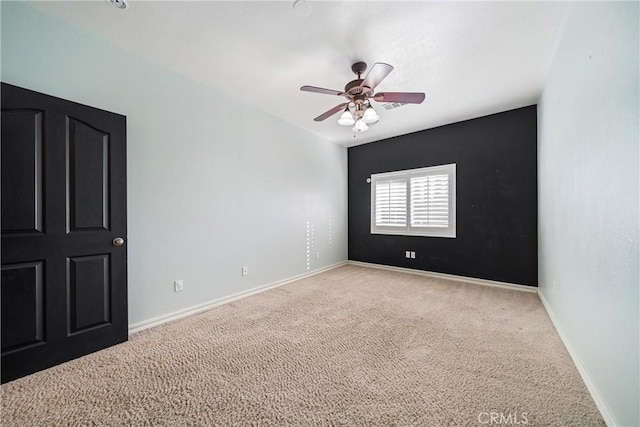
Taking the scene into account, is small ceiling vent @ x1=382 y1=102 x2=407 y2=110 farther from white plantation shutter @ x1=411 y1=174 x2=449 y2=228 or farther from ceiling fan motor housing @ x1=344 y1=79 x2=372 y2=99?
white plantation shutter @ x1=411 y1=174 x2=449 y2=228

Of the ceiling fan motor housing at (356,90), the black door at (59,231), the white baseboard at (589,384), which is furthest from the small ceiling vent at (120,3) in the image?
the white baseboard at (589,384)

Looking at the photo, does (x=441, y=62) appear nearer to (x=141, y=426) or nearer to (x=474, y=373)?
(x=474, y=373)

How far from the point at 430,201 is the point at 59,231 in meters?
4.78

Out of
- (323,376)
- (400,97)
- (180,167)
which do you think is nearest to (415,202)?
(400,97)

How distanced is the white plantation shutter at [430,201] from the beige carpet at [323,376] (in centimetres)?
193

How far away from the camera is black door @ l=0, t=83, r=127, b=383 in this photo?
1.74 meters

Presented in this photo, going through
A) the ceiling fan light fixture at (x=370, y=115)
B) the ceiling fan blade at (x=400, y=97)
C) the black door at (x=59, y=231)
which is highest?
the ceiling fan blade at (x=400, y=97)

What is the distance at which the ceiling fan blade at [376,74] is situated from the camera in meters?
2.03

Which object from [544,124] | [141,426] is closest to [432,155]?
[544,124]

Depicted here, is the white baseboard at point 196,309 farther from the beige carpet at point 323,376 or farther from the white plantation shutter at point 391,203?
the white plantation shutter at point 391,203

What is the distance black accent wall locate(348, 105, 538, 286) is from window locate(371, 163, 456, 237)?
0.11m

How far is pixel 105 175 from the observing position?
7.07ft

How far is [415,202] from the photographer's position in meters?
4.72

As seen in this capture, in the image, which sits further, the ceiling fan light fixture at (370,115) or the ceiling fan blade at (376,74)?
the ceiling fan light fixture at (370,115)
